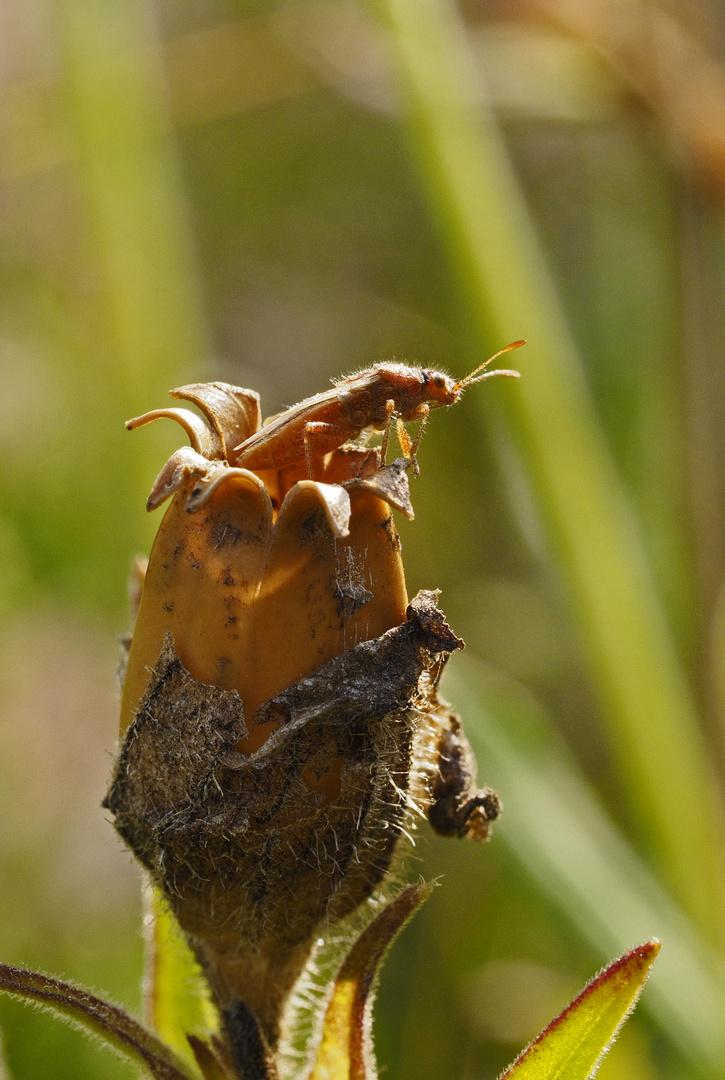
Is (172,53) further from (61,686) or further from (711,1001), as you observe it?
(711,1001)

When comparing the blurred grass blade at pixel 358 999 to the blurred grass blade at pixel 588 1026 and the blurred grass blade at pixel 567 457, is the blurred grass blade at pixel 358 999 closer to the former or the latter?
the blurred grass blade at pixel 588 1026

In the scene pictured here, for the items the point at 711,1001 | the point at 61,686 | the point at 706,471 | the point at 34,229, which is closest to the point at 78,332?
the point at 34,229

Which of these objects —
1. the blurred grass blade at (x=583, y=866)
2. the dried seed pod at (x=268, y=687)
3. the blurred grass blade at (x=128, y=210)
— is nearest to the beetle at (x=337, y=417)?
the dried seed pod at (x=268, y=687)

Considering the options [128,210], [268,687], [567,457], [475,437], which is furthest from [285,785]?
[475,437]

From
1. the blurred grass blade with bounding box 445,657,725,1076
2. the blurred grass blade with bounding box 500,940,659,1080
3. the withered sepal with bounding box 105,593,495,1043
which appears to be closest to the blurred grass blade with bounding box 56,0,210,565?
the blurred grass blade with bounding box 445,657,725,1076

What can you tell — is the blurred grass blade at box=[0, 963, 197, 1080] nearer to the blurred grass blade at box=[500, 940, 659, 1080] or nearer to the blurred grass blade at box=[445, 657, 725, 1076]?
the blurred grass blade at box=[500, 940, 659, 1080]

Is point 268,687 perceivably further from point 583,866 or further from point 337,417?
point 583,866
